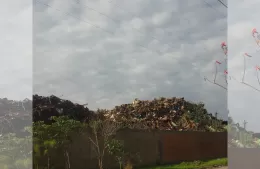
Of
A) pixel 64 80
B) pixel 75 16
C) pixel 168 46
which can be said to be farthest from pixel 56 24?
pixel 168 46

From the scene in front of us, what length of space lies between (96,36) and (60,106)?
1250 mm

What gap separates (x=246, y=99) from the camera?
6.44 metres

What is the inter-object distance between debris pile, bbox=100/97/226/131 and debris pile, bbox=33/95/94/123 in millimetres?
427

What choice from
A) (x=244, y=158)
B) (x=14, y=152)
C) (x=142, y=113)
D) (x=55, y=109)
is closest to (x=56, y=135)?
(x=55, y=109)

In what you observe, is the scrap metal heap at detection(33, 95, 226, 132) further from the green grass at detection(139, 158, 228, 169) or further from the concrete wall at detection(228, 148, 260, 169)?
the concrete wall at detection(228, 148, 260, 169)

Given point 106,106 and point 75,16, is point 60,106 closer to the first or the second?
point 106,106

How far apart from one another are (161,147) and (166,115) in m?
0.59

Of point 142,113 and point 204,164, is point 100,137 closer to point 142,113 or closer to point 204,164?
point 142,113

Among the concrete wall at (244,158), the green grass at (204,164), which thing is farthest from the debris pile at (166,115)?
the concrete wall at (244,158)

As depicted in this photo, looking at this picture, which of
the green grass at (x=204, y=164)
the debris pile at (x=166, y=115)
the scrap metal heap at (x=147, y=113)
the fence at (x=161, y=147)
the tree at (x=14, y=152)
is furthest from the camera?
the green grass at (x=204, y=164)

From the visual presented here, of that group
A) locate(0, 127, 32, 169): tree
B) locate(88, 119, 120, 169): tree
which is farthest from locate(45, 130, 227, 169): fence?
locate(0, 127, 32, 169): tree

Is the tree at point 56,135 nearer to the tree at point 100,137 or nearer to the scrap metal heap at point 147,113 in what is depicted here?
the scrap metal heap at point 147,113

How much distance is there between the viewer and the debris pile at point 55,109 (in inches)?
262

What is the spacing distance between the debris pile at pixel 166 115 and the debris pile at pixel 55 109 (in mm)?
427
